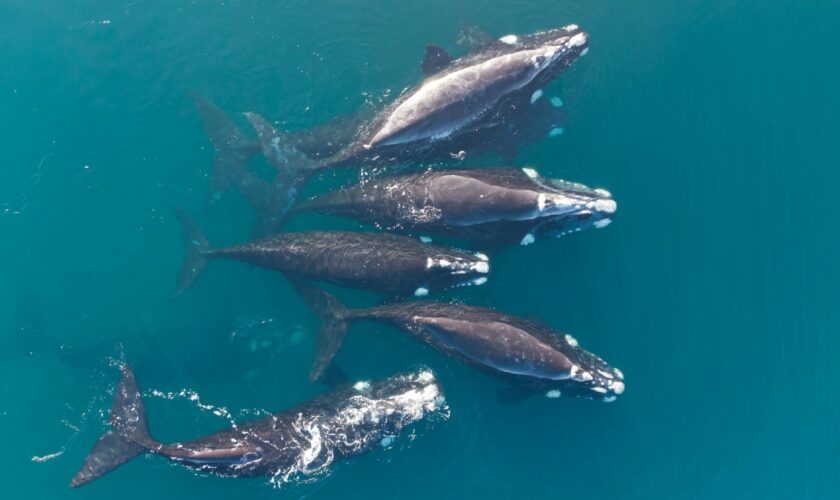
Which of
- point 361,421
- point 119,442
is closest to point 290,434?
point 361,421

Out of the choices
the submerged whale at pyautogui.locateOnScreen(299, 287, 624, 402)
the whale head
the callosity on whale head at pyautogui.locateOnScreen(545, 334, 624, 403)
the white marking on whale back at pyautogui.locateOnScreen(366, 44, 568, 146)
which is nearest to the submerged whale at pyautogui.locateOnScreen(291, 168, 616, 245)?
the white marking on whale back at pyautogui.locateOnScreen(366, 44, 568, 146)

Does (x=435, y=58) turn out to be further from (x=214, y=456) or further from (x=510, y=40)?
(x=214, y=456)

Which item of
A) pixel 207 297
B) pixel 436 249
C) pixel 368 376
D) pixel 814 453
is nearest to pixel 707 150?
pixel 436 249

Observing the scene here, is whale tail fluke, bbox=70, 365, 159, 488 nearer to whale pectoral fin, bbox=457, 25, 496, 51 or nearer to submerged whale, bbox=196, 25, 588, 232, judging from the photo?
submerged whale, bbox=196, 25, 588, 232

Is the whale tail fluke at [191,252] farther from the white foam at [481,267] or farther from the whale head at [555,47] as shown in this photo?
the whale head at [555,47]

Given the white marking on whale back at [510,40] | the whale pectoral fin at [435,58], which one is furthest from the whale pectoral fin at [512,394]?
the white marking on whale back at [510,40]

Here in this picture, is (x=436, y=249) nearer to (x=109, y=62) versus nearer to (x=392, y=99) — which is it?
(x=392, y=99)
